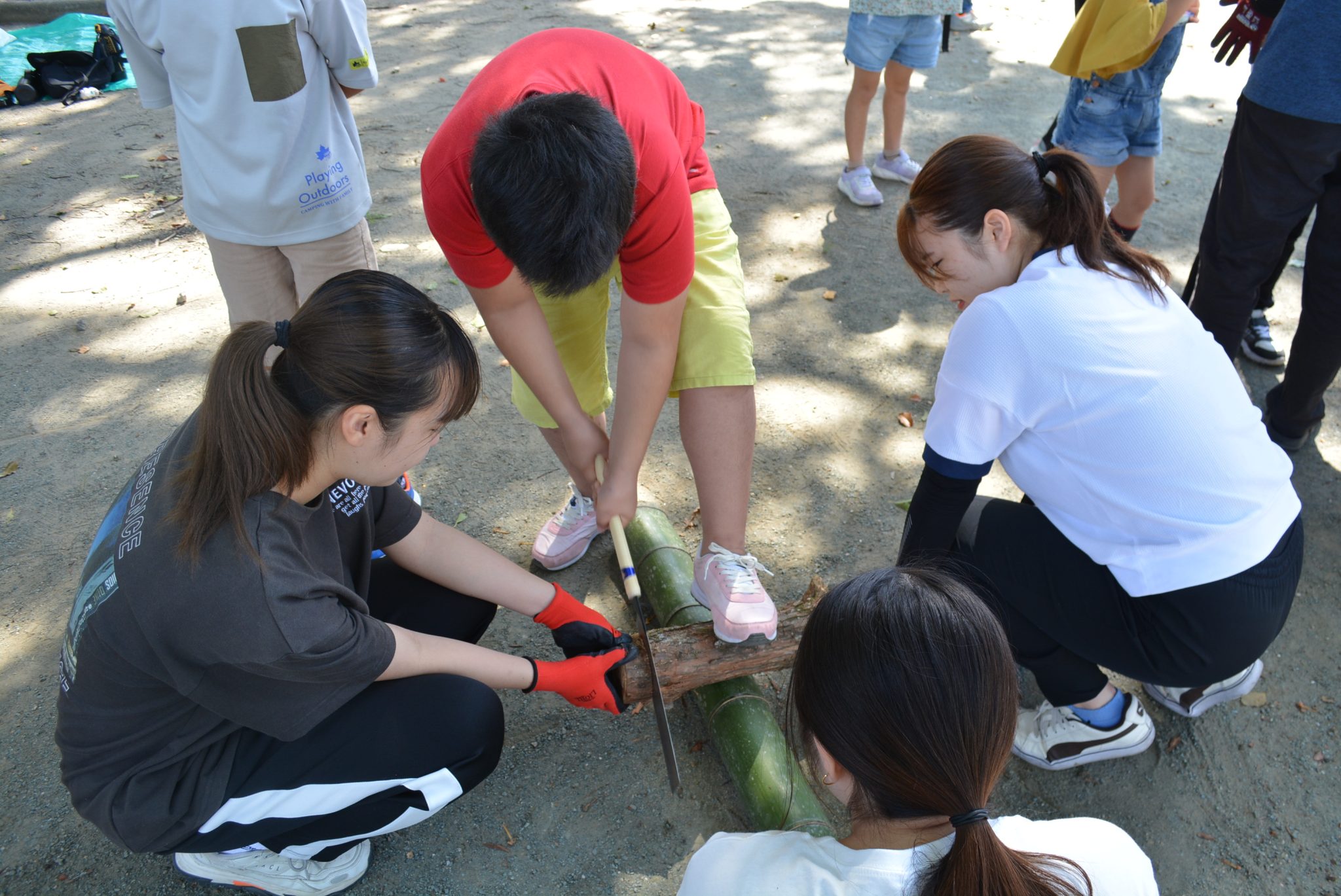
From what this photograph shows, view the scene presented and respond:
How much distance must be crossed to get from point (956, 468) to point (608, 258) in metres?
0.77

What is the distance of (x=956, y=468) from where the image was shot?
5.67 feet

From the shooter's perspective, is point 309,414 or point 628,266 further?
point 628,266

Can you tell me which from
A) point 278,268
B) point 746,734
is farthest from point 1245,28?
point 278,268

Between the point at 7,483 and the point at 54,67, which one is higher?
the point at 54,67

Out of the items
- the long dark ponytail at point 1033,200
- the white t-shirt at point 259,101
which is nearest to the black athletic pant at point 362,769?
the long dark ponytail at point 1033,200

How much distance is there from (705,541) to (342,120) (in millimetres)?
1583

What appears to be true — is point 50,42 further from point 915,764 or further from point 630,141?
point 915,764

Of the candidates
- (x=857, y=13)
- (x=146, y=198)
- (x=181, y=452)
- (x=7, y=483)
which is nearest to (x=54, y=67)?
(x=146, y=198)

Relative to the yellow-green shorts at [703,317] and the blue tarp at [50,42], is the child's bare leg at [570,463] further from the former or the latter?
the blue tarp at [50,42]

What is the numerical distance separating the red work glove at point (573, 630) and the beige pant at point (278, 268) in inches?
46.3

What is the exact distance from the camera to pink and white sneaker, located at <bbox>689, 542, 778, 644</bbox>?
76.8 inches

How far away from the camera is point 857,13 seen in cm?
403

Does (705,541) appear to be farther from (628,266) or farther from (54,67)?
(54,67)

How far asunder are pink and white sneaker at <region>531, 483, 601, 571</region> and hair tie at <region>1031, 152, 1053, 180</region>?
142cm
